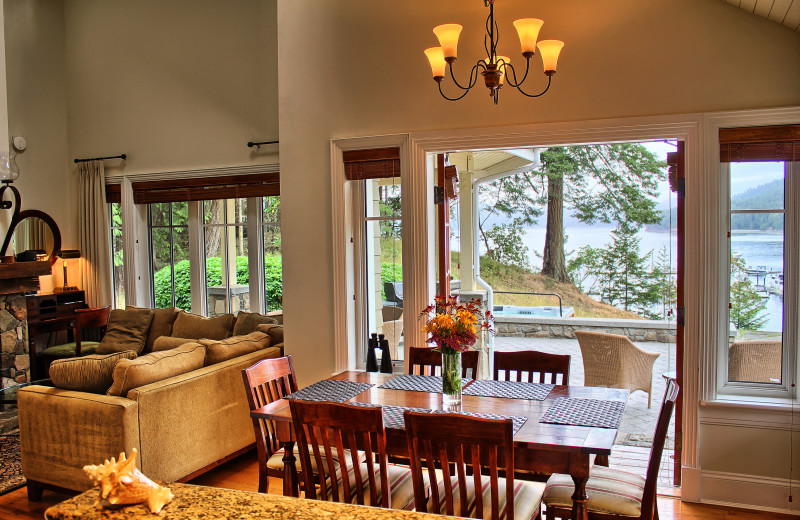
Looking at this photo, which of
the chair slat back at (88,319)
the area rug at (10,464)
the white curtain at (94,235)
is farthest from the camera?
the white curtain at (94,235)

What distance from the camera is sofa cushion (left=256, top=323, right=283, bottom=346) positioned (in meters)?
5.20

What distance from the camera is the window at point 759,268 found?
3.66m

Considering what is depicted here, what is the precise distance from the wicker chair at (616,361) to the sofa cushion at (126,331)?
402cm

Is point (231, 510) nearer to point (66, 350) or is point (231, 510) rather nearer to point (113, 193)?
point (66, 350)

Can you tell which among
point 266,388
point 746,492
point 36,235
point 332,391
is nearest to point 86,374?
point 266,388

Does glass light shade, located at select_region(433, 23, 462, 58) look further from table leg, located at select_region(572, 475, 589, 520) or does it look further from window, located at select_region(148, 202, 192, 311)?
window, located at select_region(148, 202, 192, 311)

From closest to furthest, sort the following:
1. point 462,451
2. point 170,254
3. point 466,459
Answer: point 462,451 → point 466,459 → point 170,254

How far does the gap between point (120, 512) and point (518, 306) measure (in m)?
9.22

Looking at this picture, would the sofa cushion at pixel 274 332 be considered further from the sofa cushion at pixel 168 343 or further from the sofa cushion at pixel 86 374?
the sofa cushion at pixel 86 374

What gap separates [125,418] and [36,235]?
13.9ft

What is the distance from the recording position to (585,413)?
2846mm

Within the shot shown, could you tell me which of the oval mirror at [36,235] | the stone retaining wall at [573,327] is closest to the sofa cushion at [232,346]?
the oval mirror at [36,235]

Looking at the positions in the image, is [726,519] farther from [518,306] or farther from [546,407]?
[518,306]

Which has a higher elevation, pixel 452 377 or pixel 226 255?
pixel 226 255
